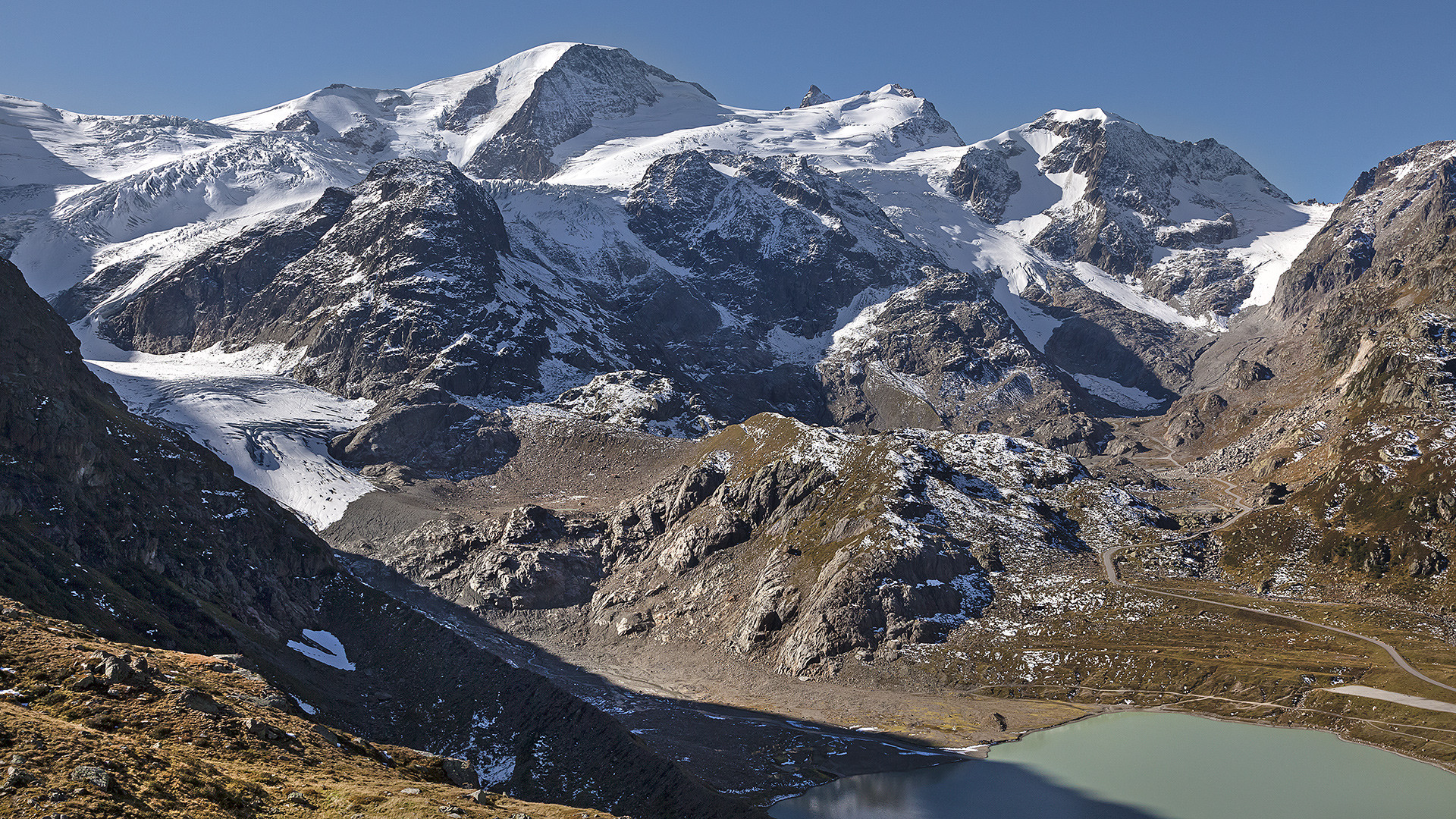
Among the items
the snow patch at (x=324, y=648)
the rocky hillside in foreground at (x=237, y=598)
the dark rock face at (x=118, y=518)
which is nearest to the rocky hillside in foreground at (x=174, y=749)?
the rocky hillside in foreground at (x=237, y=598)

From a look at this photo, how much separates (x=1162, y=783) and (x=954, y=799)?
23.6m

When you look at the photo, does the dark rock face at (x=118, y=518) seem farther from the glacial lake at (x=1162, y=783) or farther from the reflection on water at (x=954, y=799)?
the glacial lake at (x=1162, y=783)

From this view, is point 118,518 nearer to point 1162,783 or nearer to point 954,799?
point 954,799

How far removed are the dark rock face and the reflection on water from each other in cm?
6720

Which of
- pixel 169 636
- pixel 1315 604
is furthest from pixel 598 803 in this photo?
pixel 1315 604

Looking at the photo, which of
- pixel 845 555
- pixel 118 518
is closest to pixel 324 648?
pixel 118 518

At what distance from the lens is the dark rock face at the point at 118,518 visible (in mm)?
84500

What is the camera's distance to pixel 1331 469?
18688cm

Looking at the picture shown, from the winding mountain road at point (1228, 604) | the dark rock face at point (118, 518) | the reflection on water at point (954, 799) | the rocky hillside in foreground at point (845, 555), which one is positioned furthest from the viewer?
the rocky hillside in foreground at point (845, 555)

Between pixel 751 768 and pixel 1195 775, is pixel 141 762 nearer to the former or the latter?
pixel 751 768

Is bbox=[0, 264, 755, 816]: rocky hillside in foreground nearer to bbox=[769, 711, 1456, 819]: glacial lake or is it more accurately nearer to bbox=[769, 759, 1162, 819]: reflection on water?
bbox=[769, 759, 1162, 819]: reflection on water

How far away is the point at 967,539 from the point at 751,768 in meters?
67.8

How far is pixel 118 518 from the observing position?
107500 millimetres

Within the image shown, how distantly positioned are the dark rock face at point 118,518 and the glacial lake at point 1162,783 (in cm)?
6803
